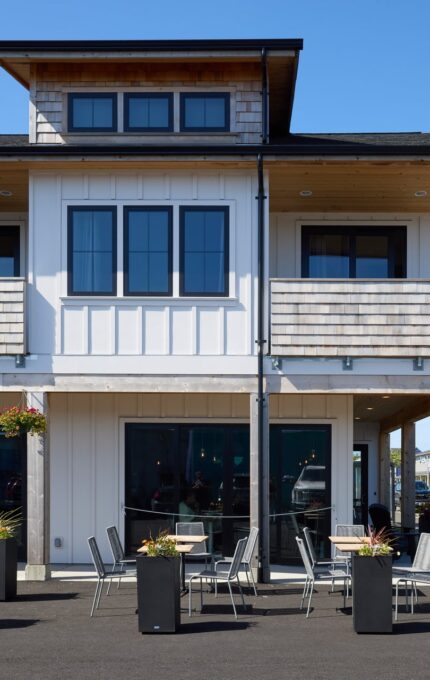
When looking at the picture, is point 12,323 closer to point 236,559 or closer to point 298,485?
point 236,559

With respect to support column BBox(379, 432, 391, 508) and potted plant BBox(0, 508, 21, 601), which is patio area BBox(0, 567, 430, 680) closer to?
potted plant BBox(0, 508, 21, 601)

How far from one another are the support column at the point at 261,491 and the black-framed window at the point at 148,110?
485 cm

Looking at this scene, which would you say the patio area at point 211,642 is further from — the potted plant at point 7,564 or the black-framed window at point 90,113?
the black-framed window at point 90,113

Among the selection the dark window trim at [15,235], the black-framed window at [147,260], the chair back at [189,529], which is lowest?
the chair back at [189,529]

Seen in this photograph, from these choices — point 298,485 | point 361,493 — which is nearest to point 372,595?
point 298,485

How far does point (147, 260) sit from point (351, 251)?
12.9ft

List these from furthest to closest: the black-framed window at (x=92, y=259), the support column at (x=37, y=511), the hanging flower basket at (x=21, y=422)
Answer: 1. the black-framed window at (x=92, y=259)
2. the support column at (x=37, y=511)
3. the hanging flower basket at (x=21, y=422)

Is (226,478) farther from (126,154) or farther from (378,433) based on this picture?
(378,433)

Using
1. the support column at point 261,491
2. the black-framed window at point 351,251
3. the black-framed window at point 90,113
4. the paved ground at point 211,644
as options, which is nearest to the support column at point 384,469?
the black-framed window at point 351,251

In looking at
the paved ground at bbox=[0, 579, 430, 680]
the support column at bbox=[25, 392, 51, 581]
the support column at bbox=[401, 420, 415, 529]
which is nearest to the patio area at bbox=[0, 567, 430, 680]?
the paved ground at bbox=[0, 579, 430, 680]

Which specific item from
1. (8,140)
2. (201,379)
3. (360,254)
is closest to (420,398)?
(360,254)

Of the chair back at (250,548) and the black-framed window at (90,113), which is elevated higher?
the black-framed window at (90,113)

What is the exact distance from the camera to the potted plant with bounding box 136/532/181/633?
446 inches

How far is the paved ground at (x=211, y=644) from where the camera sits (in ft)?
31.3
